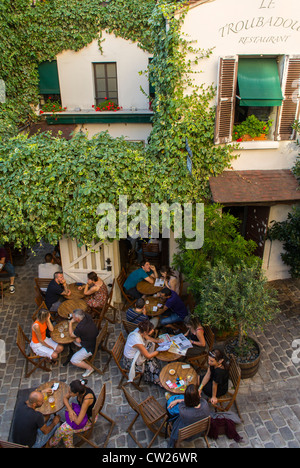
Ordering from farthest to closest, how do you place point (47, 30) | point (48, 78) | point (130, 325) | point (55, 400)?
point (48, 78), point (47, 30), point (130, 325), point (55, 400)

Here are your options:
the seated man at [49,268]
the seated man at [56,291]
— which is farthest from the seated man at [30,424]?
the seated man at [49,268]

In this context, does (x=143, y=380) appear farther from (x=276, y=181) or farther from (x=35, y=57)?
(x=35, y=57)

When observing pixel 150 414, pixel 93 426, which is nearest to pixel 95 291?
pixel 93 426

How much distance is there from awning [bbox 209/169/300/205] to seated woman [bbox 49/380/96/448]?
16.6ft

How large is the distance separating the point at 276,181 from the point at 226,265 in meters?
3.08

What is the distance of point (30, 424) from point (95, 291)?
3.84 metres

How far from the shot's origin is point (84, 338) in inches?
295

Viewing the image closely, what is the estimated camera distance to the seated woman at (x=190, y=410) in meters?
5.62

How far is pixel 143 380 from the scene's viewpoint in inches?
299

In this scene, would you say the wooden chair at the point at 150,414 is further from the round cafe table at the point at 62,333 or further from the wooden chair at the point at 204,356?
the round cafe table at the point at 62,333

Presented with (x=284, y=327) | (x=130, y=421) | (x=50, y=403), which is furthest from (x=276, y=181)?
(x=50, y=403)

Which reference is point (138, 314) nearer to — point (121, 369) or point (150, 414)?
point (121, 369)

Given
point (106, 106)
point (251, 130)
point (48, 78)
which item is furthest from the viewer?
point (106, 106)

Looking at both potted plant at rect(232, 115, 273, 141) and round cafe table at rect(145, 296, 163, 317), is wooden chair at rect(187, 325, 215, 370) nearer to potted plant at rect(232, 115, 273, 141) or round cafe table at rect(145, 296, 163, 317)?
round cafe table at rect(145, 296, 163, 317)
